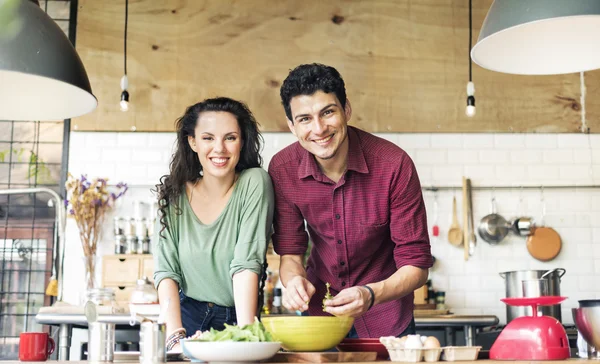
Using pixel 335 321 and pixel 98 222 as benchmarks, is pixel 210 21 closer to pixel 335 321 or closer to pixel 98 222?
pixel 98 222

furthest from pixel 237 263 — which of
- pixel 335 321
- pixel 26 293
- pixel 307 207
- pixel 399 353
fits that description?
pixel 26 293

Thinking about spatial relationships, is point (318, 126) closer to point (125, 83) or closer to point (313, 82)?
point (313, 82)

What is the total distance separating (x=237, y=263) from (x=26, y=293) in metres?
3.78

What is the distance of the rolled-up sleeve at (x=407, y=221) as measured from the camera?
8.95 feet

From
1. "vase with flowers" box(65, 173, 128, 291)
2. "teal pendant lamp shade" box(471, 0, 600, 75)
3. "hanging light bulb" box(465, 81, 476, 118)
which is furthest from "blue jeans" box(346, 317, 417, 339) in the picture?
"vase with flowers" box(65, 173, 128, 291)

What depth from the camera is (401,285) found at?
2.61 meters

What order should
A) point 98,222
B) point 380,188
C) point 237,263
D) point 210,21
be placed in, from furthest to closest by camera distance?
point 210,21
point 98,222
point 380,188
point 237,263

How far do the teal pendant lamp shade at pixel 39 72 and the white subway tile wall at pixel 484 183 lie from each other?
309 centimetres

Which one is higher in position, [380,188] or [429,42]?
[429,42]

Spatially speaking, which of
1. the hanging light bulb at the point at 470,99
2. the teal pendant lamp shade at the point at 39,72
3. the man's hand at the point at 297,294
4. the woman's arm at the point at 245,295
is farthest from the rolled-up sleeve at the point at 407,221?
the hanging light bulb at the point at 470,99

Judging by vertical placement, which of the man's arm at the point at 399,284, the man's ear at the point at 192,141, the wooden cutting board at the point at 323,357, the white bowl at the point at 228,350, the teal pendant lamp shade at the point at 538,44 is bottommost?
the wooden cutting board at the point at 323,357

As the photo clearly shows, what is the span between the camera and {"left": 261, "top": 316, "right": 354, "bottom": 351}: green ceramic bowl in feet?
6.72

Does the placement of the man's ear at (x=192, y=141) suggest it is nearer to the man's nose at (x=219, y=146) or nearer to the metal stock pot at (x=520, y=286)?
the man's nose at (x=219, y=146)

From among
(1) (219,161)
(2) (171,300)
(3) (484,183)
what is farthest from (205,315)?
(3) (484,183)
